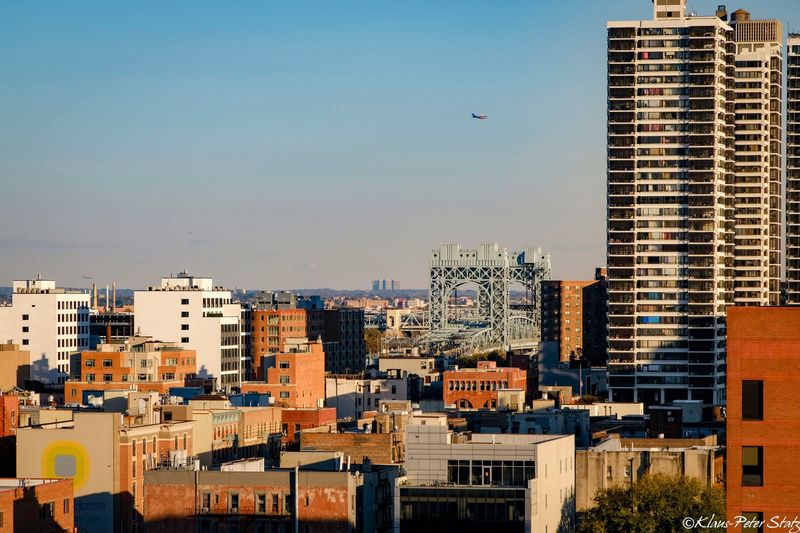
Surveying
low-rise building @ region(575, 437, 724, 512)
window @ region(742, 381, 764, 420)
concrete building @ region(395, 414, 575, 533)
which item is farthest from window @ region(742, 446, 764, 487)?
low-rise building @ region(575, 437, 724, 512)

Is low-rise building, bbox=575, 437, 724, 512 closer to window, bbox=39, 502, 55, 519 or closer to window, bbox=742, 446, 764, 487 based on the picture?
window, bbox=39, 502, 55, 519

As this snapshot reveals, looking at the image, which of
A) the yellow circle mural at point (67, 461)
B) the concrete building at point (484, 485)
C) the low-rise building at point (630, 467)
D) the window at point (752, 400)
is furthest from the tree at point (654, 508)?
the window at point (752, 400)

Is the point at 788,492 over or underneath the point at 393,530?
over

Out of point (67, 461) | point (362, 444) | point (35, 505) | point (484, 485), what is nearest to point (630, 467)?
point (484, 485)

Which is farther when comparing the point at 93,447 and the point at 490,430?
the point at 490,430

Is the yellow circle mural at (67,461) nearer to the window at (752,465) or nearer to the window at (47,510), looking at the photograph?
the window at (47,510)

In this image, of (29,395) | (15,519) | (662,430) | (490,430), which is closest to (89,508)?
(15,519)

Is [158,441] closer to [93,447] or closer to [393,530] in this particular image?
[93,447]
